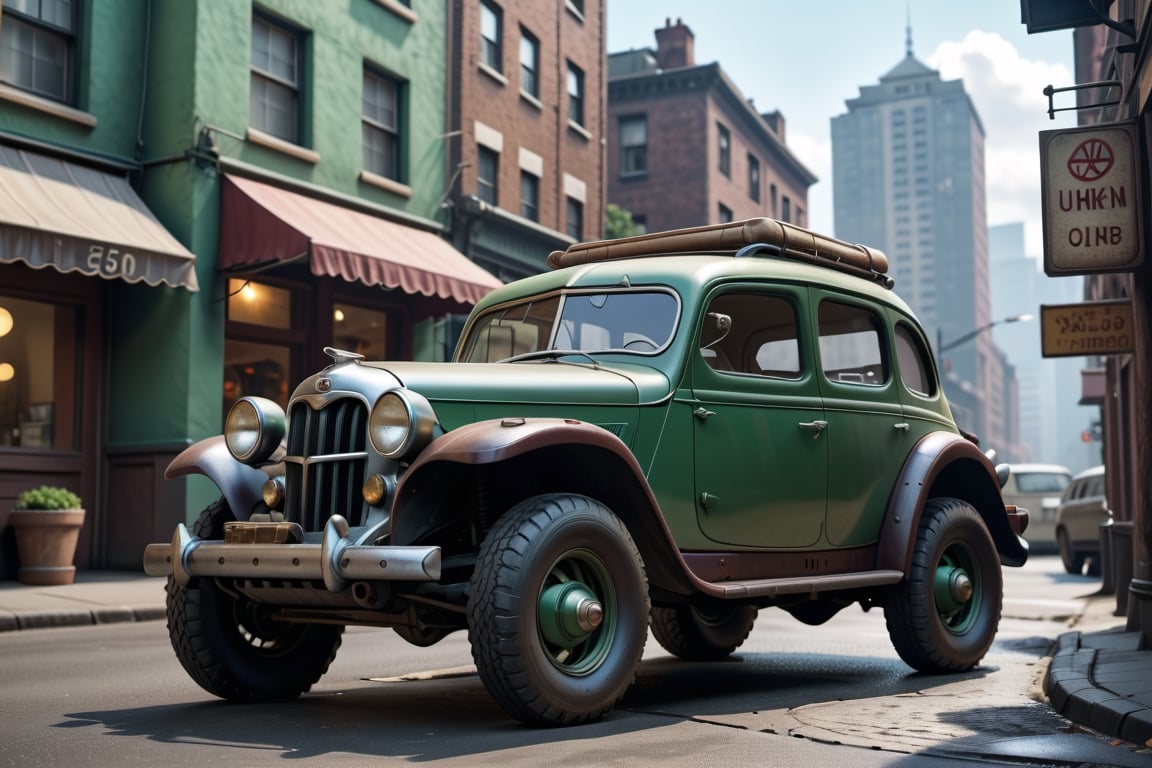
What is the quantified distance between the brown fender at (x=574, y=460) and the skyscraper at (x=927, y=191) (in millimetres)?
164309

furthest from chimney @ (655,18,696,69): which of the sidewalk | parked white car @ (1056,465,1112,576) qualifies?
the sidewalk

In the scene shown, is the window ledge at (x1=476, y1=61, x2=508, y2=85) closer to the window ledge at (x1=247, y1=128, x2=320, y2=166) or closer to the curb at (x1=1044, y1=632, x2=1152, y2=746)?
the window ledge at (x1=247, y1=128, x2=320, y2=166)

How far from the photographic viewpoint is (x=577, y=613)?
501 centimetres

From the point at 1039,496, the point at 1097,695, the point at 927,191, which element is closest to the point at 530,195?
the point at 1039,496

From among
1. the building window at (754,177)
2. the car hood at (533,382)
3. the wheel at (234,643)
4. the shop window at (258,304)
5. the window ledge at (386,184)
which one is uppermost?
the building window at (754,177)

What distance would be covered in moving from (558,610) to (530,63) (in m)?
21.5

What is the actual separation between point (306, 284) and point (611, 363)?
40.9 ft

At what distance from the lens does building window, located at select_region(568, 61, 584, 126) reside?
27.3 meters

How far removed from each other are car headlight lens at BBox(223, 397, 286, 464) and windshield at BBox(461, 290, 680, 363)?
1355 millimetres

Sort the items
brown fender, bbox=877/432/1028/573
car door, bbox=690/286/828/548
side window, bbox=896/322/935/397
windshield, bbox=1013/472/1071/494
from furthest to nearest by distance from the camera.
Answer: windshield, bbox=1013/472/1071/494 < side window, bbox=896/322/935/397 < brown fender, bbox=877/432/1028/573 < car door, bbox=690/286/828/548

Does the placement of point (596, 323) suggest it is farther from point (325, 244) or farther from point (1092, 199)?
point (325, 244)

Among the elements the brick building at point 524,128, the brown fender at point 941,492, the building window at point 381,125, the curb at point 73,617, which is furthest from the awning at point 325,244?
the brown fender at point 941,492

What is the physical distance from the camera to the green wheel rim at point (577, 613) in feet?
16.4

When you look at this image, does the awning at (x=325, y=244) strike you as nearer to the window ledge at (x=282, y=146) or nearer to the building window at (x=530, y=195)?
the window ledge at (x=282, y=146)
